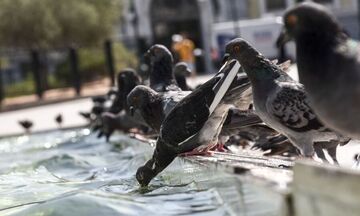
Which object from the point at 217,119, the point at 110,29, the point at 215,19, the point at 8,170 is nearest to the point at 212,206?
the point at 217,119

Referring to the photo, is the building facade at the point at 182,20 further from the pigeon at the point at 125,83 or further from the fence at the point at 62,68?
the pigeon at the point at 125,83

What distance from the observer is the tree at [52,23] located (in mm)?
39094

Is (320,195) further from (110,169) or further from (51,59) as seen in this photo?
(51,59)

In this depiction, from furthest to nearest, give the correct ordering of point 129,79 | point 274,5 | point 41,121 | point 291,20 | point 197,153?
point 274,5 → point 41,121 → point 129,79 → point 197,153 → point 291,20

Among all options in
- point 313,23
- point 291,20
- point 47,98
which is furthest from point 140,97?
point 47,98

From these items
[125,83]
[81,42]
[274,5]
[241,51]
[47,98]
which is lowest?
[47,98]

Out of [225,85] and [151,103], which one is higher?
[225,85]

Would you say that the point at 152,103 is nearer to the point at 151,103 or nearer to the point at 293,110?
the point at 151,103

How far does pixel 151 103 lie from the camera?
7.43 m

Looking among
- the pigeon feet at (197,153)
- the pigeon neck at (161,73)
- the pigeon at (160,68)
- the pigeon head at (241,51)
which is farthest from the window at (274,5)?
the pigeon head at (241,51)

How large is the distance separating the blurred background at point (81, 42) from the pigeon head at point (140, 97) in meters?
21.4

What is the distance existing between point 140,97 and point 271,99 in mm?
1858

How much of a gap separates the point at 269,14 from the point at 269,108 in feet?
195

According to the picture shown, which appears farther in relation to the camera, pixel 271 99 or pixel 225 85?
pixel 225 85
